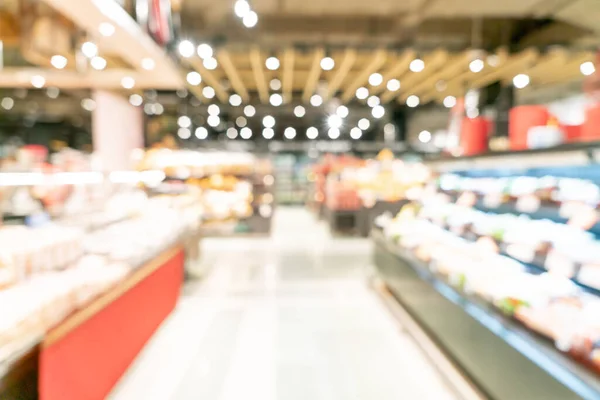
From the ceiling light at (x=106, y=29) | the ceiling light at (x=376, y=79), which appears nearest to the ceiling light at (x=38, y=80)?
the ceiling light at (x=106, y=29)

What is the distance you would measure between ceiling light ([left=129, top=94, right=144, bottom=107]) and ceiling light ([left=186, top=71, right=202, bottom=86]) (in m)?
2.10

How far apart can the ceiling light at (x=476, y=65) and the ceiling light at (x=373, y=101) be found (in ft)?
14.0

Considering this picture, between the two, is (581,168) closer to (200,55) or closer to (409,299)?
(409,299)

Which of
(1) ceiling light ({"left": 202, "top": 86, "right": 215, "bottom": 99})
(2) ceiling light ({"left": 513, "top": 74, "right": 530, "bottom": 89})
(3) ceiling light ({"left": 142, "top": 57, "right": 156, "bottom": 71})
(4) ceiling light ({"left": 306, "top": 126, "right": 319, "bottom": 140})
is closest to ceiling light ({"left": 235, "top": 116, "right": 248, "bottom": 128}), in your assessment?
(4) ceiling light ({"left": 306, "top": 126, "right": 319, "bottom": 140})

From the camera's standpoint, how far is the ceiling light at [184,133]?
46.2 ft

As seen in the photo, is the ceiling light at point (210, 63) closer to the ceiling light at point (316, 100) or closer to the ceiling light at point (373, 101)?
the ceiling light at point (316, 100)

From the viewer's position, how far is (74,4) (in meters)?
3.56

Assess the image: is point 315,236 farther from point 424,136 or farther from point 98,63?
point 424,136

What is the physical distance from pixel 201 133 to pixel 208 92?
3866mm

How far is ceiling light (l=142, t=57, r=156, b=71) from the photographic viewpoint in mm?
5646

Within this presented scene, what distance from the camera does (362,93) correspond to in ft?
40.5

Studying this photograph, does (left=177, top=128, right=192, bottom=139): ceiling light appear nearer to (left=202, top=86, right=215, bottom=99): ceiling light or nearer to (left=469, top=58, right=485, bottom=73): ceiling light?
(left=202, top=86, right=215, bottom=99): ceiling light

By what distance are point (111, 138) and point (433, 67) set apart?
735cm

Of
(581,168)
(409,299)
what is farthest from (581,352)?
(409,299)
